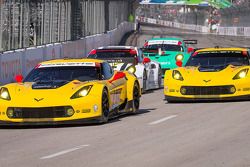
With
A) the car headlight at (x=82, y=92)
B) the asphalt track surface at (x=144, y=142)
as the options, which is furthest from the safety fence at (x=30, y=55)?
the car headlight at (x=82, y=92)

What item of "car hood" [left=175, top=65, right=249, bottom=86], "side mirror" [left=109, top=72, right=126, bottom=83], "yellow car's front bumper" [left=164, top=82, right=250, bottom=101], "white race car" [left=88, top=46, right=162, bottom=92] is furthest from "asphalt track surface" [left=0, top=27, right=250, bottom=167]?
"white race car" [left=88, top=46, right=162, bottom=92]

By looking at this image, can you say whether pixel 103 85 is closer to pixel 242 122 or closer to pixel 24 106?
pixel 24 106

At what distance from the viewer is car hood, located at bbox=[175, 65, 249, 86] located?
703 inches

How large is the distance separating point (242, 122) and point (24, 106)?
3.51m

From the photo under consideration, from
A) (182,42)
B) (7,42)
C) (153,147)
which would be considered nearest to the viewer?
(153,147)

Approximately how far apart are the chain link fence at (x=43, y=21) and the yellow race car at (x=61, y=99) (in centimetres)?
1052

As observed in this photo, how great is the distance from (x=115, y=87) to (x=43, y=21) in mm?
17870

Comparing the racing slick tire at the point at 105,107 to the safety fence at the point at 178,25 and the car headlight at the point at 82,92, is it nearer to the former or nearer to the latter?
the car headlight at the point at 82,92

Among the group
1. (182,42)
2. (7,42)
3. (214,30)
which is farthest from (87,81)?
(214,30)

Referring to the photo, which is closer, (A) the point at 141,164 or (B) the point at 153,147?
(A) the point at 141,164

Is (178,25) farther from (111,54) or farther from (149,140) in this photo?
(149,140)

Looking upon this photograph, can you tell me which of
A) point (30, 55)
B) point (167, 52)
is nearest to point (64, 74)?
point (30, 55)

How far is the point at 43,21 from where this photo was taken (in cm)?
3259

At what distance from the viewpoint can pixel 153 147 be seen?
10.7 metres
